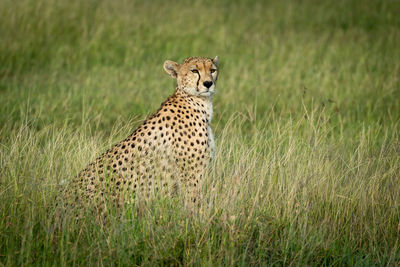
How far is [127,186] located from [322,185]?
5.22 ft

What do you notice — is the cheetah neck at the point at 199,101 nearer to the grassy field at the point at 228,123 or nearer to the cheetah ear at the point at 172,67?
the cheetah ear at the point at 172,67

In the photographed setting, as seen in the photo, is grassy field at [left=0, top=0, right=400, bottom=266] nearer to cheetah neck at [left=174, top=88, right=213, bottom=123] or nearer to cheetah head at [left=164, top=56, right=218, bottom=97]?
cheetah neck at [left=174, top=88, right=213, bottom=123]

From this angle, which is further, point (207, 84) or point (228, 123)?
point (228, 123)

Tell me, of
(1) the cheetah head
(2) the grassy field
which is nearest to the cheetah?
(1) the cheetah head

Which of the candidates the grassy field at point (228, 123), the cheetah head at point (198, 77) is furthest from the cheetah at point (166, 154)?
the grassy field at point (228, 123)

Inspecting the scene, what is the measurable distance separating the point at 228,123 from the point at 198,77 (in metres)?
1.13

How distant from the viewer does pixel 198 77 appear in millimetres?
4758

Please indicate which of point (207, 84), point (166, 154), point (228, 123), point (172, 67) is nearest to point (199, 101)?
point (207, 84)

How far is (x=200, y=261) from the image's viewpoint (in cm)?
368

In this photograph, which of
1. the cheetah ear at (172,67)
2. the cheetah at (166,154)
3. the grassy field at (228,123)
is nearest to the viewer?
the grassy field at (228,123)

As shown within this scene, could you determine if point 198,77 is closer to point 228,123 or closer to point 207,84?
point 207,84

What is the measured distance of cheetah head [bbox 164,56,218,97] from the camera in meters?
4.72

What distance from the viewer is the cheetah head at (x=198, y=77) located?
4723 mm

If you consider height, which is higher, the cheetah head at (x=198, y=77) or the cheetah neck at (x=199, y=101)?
the cheetah head at (x=198, y=77)
